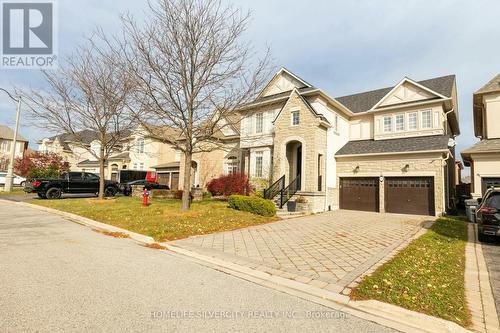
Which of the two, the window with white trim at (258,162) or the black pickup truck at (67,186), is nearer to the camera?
the black pickup truck at (67,186)

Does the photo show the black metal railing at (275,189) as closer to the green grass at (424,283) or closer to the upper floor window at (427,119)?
the upper floor window at (427,119)

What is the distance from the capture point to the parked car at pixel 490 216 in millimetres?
8016

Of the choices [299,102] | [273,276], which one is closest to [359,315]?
[273,276]

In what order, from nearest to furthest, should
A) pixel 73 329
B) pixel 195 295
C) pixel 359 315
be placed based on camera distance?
pixel 73 329
pixel 359 315
pixel 195 295

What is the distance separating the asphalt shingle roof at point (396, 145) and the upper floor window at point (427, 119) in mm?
966

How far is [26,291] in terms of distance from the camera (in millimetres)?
3932

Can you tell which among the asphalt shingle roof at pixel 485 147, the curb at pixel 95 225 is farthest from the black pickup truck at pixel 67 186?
the asphalt shingle roof at pixel 485 147

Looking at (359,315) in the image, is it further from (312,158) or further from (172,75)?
(312,158)

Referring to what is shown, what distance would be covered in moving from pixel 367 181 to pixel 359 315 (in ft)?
54.0

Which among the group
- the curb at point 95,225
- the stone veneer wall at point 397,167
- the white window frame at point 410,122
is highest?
the white window frame at point 410,122

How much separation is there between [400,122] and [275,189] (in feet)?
34.8

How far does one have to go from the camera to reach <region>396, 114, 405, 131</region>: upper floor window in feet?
63.8

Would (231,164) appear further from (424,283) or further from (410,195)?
(424,283)

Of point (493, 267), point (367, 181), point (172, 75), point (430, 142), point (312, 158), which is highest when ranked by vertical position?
point (172, 75)
